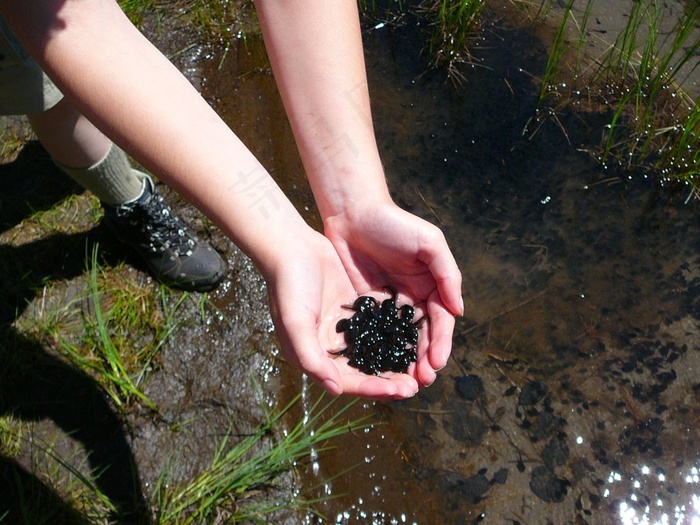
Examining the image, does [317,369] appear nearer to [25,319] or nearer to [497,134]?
[25,319]

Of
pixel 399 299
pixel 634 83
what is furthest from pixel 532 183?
pixel 399 299

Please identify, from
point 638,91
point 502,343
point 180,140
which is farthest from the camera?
point 638,91

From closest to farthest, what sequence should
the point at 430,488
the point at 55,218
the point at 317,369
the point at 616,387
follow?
1. the point at 317,369
2. the point at 430,488
3. the point at 616,387
4. the point at 55,218

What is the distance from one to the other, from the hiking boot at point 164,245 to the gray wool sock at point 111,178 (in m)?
0.05

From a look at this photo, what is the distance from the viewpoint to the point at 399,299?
2074 millimetres

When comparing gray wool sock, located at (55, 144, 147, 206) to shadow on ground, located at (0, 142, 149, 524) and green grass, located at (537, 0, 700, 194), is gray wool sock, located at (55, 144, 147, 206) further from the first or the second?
green grass, located at (537, 0, 700, 194)

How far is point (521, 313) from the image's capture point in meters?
2.67

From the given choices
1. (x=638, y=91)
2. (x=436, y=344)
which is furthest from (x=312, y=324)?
(x=638, y=91)

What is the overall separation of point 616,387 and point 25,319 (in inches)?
96.8

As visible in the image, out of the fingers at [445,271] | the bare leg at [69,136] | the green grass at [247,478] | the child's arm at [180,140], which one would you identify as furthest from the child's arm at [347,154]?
the bare leg at [69,136]

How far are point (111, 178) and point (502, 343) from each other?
68.3 inches

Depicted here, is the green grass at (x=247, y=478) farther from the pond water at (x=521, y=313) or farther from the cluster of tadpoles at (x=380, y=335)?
the cluster of tadpoles at (x=380, y=335)

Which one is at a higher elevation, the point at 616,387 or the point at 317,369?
the point at 317,369

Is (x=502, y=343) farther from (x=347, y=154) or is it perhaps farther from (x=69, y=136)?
(x=69, y=136)
